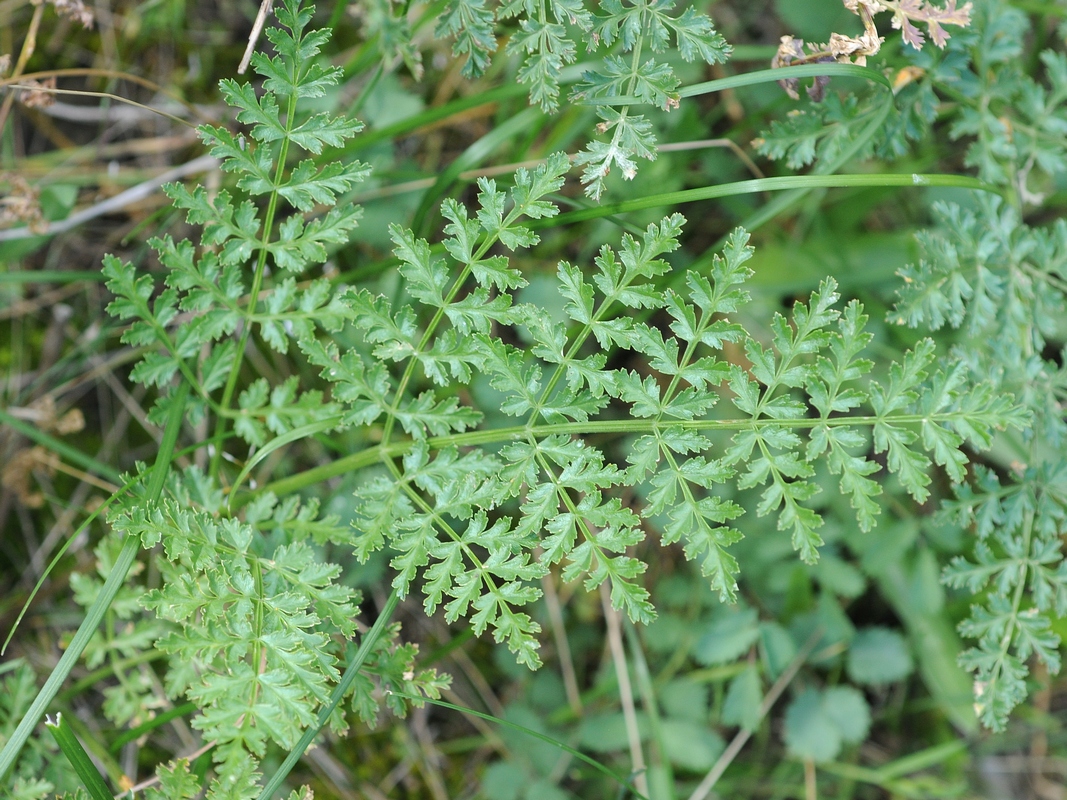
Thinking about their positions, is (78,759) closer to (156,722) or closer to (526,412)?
(156,722)

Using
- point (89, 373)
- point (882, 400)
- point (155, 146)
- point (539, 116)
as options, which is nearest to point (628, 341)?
point (882, 400)

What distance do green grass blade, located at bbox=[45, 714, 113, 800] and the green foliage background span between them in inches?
0.8

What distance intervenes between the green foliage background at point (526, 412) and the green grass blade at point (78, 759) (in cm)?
2

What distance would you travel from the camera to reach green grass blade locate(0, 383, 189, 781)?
204 cm

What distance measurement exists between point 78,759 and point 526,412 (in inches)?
58.6

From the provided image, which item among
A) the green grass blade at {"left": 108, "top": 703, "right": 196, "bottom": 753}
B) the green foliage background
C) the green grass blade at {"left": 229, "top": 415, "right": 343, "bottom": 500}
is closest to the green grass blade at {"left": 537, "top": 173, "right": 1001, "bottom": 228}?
the green foliage background

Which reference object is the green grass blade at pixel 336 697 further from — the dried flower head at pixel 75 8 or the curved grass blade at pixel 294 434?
the dried flower head at pixel 75 8

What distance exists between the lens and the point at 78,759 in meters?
2.07

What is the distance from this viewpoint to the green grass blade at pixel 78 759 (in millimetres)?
2047

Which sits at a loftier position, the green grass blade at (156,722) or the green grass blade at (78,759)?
the green grass blade at (78,759)

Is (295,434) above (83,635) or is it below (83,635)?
above

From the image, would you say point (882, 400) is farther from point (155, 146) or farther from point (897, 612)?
point (155, 146)

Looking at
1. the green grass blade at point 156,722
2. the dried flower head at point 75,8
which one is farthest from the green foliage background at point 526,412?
the dried flower head at point 75,8

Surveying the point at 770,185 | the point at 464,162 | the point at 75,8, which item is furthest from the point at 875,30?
the point at 75,8
